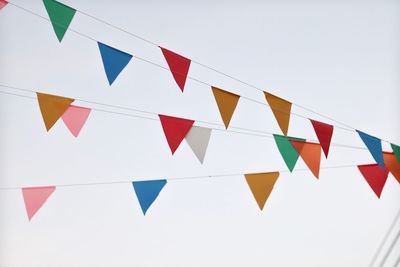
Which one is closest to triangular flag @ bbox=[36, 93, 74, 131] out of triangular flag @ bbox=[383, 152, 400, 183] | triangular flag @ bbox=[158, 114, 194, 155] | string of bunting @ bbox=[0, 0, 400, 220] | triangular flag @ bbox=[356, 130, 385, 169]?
string of bunting @ bbox=[0, 0, 400, 220]

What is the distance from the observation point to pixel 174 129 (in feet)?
5.67

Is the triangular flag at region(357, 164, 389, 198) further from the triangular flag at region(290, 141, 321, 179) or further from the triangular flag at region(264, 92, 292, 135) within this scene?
the triangular flag at region(264, 92, 292, 135)

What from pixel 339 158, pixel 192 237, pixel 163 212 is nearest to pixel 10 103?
pixel 163 212

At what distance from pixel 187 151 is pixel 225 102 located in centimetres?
67

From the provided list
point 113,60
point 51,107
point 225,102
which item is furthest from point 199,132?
point 51,107

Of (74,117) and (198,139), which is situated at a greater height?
(198,139)

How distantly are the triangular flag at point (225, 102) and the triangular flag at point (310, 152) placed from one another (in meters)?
0.27

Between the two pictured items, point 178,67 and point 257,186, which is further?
point 257,186

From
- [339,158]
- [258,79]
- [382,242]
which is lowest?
[382,242]

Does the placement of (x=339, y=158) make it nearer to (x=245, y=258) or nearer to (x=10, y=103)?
(x=245, y=258)

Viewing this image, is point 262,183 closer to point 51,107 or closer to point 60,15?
point 51,107

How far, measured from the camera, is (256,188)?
1801mm

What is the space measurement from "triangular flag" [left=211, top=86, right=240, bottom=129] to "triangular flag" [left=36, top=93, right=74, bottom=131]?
555 millimetres

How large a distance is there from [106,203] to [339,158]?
1.18 m
